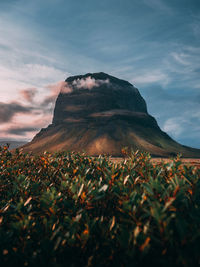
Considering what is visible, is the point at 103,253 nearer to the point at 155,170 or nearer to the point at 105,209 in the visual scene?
the point at 105,209

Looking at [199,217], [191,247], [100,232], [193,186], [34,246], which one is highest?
[193,186]

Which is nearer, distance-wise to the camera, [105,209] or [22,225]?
[22,225]

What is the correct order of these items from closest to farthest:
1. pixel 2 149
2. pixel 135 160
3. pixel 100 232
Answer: pixel 100 232 < pixel 135 160 < pixel 2 149

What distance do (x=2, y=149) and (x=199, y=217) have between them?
10.2 meters

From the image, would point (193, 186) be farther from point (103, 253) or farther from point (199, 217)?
point (103, 253)

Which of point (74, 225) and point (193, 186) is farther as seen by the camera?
point (193, 186)

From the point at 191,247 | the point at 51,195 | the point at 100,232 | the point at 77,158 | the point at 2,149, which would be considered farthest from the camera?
the point at 2,149

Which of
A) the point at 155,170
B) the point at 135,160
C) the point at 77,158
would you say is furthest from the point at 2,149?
the point at 155,170

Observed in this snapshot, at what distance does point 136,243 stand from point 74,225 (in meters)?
1.08

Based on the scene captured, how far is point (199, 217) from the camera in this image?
10.5 feet

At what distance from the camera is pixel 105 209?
4426mm

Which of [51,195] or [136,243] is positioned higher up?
[51,195]

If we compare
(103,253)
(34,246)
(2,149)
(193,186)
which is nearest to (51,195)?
(34,246)

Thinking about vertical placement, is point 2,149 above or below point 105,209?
above
